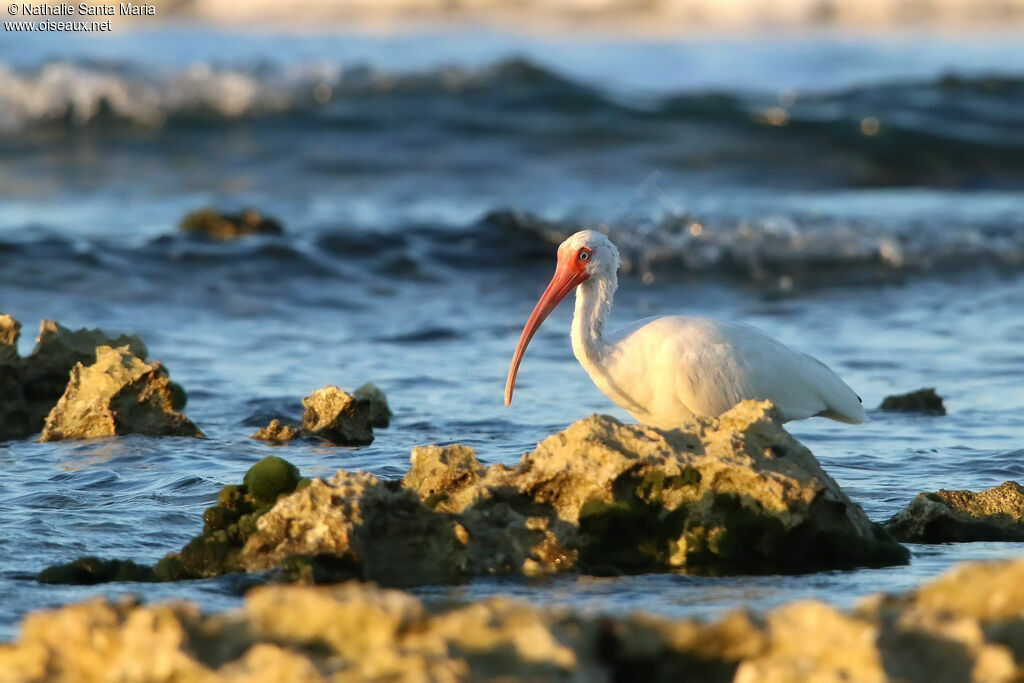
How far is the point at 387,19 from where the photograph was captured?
3234 centimetres

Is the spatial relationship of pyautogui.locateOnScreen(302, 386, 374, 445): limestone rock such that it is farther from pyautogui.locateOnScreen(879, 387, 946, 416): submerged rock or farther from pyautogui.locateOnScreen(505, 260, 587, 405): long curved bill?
pyautogui.locateOnScreen(879, 387, 946, 416): submerged rock

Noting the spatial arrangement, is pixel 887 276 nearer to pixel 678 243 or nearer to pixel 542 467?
pixel 678 243

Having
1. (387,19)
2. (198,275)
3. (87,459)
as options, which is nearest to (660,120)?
(198,275)

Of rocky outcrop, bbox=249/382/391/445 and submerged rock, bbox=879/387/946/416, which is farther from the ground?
rocky outcrop, bbox=249/382/391/445

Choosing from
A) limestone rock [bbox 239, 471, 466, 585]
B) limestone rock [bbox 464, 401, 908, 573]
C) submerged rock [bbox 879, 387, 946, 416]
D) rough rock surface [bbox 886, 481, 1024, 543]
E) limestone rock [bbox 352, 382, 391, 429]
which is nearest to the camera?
limestone rock [bbox 239, 471, 466, 585]

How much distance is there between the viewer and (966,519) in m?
5.42

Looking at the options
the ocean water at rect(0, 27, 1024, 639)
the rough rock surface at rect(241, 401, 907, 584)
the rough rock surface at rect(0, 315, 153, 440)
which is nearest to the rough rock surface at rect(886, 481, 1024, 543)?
the ocean water at rect(0, 27, 1024, 639)

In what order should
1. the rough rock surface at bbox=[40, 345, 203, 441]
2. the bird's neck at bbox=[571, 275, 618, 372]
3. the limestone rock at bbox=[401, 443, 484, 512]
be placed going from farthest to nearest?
the rough rock surface at bbox=[40, 345, 203, 441]
the bird's neck at bbox=[571, 275, 618, 372]
the limestone rock at bbox=[401, 443, 484, 512]

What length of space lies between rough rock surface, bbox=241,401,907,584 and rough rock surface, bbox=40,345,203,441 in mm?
2290

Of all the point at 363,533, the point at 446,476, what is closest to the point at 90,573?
the point at 363,533

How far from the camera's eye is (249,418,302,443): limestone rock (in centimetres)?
714

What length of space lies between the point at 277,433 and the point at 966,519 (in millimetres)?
3427

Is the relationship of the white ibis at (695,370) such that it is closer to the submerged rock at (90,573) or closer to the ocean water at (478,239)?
the ocean water at (478,239)

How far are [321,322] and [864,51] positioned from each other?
21246 millimetres
